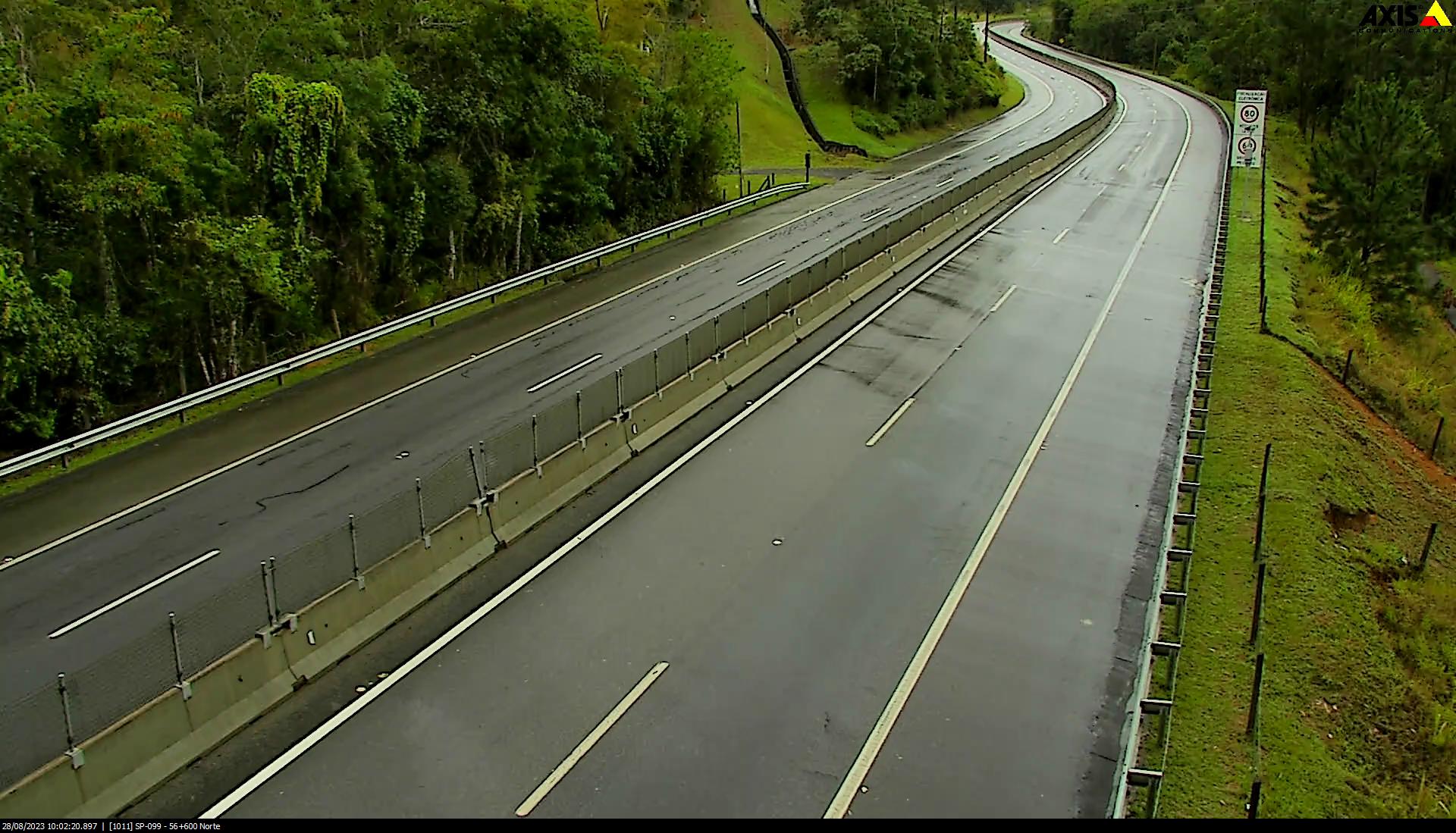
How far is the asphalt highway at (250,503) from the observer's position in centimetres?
1678

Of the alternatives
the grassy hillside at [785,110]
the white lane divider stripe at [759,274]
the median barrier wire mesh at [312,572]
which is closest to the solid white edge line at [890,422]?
the median barrier wire mesh at [312,572]

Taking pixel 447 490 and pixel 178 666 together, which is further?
pixel 447 490

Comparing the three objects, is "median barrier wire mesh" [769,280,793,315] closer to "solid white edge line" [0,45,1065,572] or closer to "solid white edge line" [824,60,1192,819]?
"solid white edge line" [0,45,1065,572]

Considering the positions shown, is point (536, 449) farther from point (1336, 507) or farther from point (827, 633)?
point (1336, 507)

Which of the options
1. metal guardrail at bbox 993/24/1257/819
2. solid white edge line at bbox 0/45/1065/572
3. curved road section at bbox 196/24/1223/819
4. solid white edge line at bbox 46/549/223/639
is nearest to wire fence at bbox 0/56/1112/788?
solid white edge line at bbox 46/549/223/639

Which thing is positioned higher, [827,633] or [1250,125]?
[1250,125]

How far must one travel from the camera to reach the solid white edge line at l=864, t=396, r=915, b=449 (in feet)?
76.7

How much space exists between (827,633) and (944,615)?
1.92 meters

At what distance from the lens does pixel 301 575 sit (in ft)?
48.8

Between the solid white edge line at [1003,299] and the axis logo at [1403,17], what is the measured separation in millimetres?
51589

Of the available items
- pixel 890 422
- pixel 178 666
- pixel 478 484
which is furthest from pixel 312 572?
pixel 890 422

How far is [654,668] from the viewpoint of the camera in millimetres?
15008

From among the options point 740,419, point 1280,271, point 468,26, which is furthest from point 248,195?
point 1280,271

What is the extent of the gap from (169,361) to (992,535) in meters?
23.1
